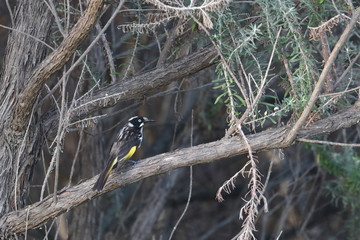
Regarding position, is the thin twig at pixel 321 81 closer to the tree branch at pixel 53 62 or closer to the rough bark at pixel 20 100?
the tree branch at pixel 53 62

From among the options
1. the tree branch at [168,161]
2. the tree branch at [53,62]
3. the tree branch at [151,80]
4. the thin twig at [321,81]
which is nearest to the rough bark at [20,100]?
the tree branch at [53,62]

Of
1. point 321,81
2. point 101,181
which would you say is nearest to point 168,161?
point 101,181

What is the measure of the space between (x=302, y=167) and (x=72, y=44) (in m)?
5.56

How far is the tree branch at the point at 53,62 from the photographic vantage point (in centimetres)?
496

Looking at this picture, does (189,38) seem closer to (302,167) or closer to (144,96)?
(144,96)

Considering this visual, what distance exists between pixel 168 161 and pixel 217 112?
14.2 feet

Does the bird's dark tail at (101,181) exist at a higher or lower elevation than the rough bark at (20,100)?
lower

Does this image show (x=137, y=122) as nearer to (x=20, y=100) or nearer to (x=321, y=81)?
(x=20, y=100)

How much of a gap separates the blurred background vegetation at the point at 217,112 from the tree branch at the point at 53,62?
0.36m

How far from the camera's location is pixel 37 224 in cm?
543

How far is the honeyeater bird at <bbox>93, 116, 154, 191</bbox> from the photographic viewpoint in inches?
210

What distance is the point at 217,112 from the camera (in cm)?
950

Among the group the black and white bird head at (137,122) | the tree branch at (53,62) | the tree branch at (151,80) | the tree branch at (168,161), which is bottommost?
the tree branch at (168,161)

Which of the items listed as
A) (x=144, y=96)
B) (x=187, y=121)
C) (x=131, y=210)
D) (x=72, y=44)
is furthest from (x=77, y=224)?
(x=72, y=44)
